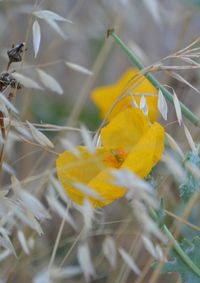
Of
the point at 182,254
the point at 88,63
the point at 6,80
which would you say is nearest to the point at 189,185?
the point at 182,254

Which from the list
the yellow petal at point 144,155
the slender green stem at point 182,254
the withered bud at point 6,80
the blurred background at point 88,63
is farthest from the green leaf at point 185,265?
the blurred background at point 88,63

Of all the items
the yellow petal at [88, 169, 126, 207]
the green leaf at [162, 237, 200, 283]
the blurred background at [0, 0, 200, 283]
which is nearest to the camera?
the yellow petal at [88, 169, 126, 207]

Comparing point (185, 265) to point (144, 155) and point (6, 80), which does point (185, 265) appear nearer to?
point (144, 155)

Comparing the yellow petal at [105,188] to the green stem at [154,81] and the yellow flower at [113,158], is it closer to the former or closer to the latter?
the yellow flower at [113,158]

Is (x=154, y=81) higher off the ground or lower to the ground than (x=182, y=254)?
higher

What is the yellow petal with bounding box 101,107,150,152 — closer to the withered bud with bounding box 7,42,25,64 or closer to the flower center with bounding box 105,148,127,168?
the flower center with bounding box 105,148,127,168

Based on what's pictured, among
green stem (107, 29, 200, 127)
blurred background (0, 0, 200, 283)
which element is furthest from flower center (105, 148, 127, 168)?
blurred background (0, 0, 200, 283)

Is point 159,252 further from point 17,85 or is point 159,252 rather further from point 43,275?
point 17,85
